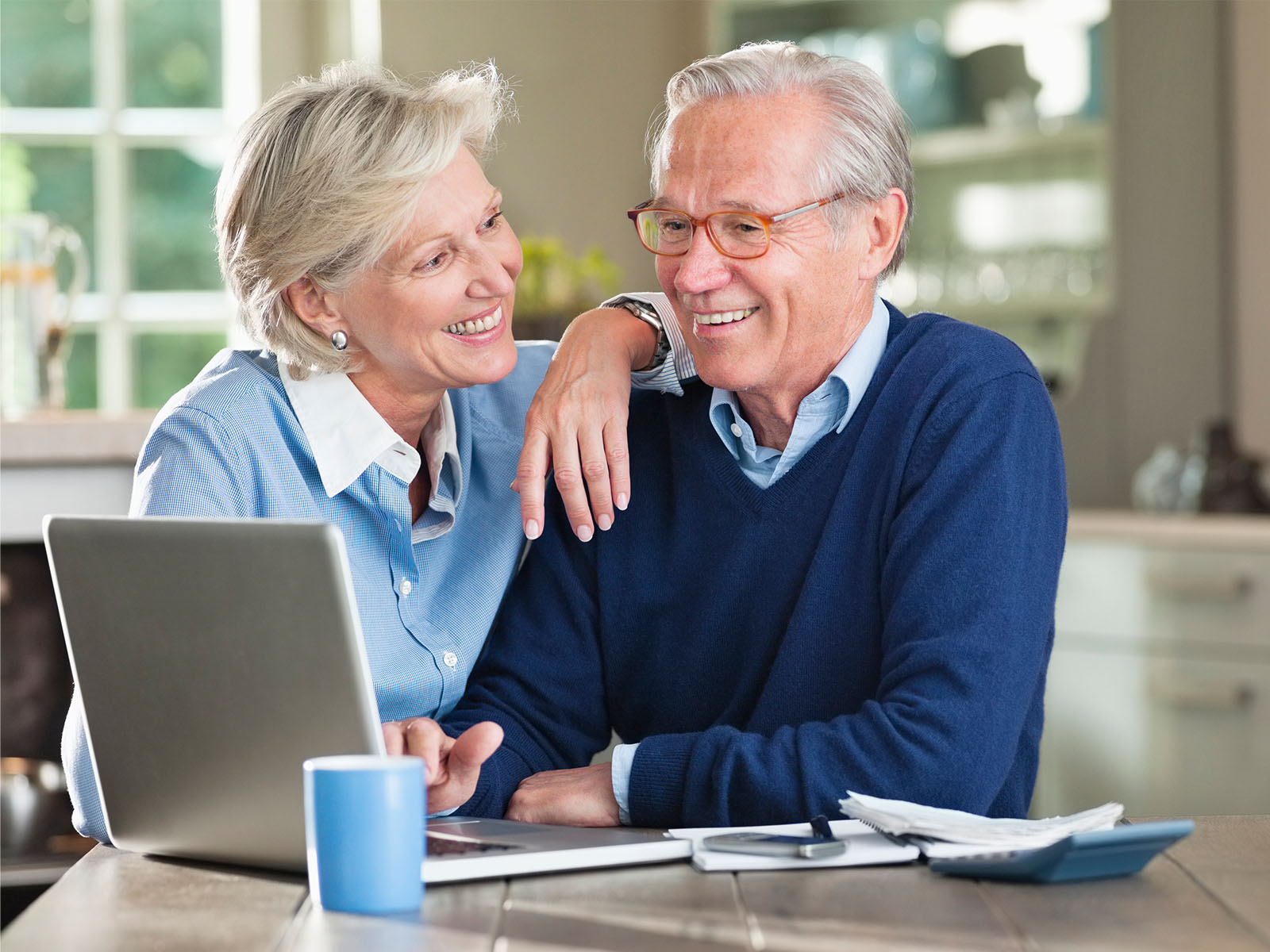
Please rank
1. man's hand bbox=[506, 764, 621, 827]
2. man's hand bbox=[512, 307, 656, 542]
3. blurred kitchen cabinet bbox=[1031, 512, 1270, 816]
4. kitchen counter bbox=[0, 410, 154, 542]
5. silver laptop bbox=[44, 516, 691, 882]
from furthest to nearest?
blurred kitchen cabinet bbox=[1031, 512, 1270, 816]
kitchen counter bbox=[0, 410, 154, 542]
man's hand bbox=[512, 307, 656, 542]
man's hand bbox=[506, 764, 621, 827]
silver laptop bbox=[44, 516, 691, 882]

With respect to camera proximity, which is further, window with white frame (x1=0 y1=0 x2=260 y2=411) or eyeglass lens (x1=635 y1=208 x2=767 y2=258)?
window with white frame (x1=0 y1=0 x2=260 y2=411)

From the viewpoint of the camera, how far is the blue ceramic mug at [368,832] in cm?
96

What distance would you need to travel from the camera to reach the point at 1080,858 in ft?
3.25

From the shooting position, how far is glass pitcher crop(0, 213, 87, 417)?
8.21ft

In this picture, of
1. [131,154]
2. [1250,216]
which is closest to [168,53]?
[131,154]

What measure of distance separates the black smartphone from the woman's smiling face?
613 mm

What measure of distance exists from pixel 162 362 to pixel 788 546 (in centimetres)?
341

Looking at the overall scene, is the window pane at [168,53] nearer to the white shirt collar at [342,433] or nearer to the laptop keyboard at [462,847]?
the white shirt collar at [342,433]

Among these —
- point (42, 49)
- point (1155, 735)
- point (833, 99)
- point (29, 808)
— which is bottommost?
point (1155, 735)

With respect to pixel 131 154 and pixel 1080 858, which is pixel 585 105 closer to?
pixel 131 154

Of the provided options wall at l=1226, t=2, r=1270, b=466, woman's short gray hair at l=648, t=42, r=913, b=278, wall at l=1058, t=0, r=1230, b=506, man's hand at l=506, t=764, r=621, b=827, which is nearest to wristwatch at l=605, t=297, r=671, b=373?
woman's short gray hair at l=648, t=42, r=913, b=278

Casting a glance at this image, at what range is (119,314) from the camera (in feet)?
14.4

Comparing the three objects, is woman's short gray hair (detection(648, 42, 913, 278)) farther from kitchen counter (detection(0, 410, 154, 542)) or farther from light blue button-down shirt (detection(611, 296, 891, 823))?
kitchen counter (detection(0, 410, 154, 542))

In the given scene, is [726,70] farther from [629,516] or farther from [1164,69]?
[1164,69]
